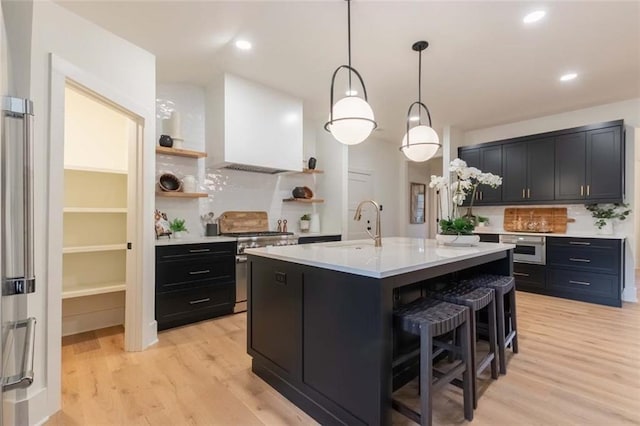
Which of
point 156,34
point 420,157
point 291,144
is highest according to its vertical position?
point 156,34

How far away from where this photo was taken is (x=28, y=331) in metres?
1.19

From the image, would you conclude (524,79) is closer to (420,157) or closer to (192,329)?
(420,157)

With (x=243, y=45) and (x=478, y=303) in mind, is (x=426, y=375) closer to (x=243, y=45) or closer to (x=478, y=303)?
(x=478, y=303)

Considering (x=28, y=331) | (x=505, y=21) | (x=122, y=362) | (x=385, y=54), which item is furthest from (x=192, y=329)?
(x=505, y=21)

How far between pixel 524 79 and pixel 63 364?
5.19 metres

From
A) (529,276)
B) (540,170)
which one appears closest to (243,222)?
(529,276)

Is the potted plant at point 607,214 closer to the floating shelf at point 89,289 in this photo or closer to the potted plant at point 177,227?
the potted plant at point 177,227

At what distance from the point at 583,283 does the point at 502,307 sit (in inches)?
109

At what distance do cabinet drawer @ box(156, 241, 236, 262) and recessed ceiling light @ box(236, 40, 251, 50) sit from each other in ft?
6.56

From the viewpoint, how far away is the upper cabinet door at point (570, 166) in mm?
4270

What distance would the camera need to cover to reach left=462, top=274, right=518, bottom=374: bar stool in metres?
2.27

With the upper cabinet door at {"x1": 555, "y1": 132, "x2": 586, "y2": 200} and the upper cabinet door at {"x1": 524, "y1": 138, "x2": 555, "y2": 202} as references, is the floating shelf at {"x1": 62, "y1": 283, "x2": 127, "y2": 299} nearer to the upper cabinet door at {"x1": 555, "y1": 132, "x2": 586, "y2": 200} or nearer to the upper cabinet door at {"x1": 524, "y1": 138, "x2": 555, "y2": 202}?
the upper cabinet door at {"x1": 524, "y1": 138, "x2": 555, "y2": 202}

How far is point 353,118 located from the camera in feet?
7.36

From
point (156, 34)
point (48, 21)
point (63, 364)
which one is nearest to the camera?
point (48, 21)
